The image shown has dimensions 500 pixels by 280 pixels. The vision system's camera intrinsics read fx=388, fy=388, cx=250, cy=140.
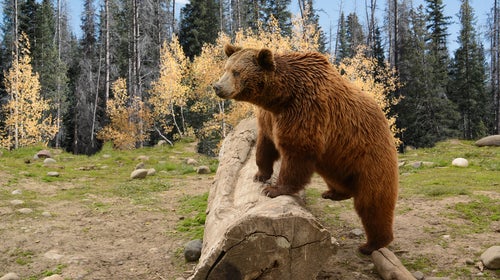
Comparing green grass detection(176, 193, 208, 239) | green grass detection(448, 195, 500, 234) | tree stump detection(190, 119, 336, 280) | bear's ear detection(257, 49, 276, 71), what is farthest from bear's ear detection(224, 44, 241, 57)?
green grass detection(448, 195, 500, 234)

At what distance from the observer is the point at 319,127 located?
11.8 feet

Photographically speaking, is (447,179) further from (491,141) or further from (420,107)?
(420,107)

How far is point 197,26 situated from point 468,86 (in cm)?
2504

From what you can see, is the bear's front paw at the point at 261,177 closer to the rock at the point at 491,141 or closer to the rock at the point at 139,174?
the rock at the point at 139,174

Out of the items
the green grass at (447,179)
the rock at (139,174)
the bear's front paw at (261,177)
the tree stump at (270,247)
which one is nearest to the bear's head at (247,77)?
the bear's front paw at (261,177)

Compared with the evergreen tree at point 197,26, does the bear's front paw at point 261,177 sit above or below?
below

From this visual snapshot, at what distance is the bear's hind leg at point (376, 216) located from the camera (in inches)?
147

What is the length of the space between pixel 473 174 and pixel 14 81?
22252 mm

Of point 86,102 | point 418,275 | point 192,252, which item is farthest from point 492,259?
point 86,102

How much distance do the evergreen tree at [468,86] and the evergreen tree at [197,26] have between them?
23256mm

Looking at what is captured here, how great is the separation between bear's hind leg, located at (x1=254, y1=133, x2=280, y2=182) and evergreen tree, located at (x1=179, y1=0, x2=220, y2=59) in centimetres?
3172

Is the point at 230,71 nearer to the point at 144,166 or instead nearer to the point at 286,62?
the point at 286,62

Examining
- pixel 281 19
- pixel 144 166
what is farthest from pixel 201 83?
pixel 281 19

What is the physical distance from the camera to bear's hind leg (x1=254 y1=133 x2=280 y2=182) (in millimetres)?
4191
